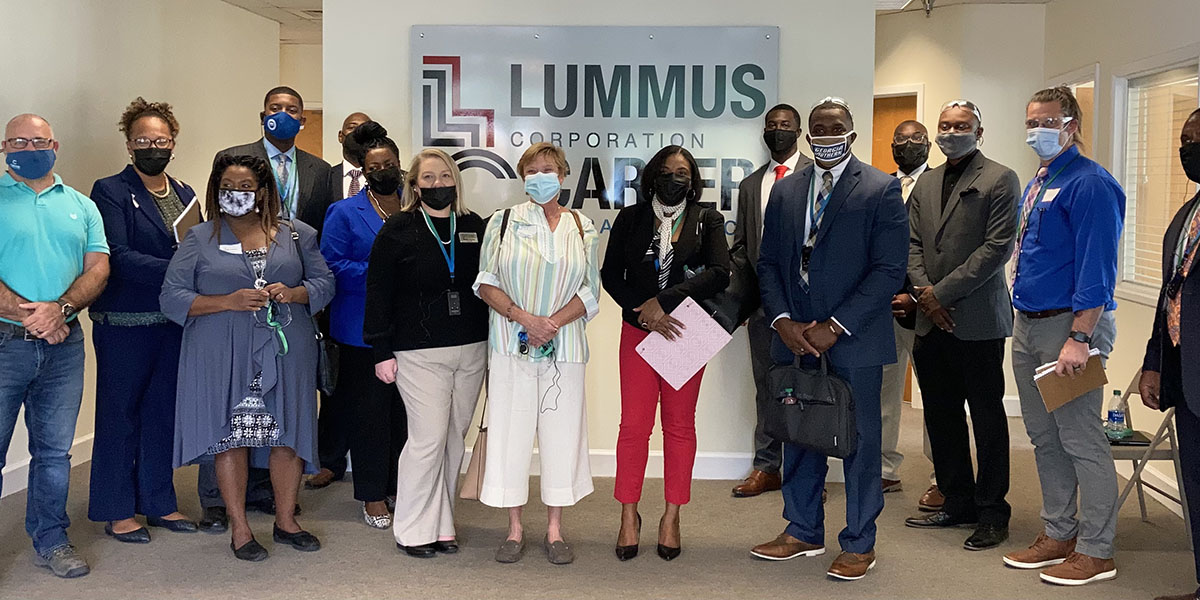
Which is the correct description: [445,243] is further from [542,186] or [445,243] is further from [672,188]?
[672,188]

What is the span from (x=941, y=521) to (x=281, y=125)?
344 cm

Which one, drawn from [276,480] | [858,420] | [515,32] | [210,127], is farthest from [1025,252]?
[210,127]

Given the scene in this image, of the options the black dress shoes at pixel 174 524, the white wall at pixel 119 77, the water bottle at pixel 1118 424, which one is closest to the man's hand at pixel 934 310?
the water bottle at pixel 1118 424

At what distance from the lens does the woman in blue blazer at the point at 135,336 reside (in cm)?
425

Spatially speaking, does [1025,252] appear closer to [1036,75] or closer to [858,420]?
[858,420]

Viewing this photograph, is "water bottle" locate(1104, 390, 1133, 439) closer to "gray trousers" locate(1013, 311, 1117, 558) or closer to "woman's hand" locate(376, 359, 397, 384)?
"gray trousers" locate(1013, 311, 1117, 558)

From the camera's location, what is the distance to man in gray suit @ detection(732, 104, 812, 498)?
5.02 m

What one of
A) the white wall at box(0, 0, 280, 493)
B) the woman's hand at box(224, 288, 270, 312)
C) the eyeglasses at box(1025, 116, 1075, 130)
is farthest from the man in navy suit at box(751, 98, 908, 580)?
the white wall at box(0, 0, 280, 493)

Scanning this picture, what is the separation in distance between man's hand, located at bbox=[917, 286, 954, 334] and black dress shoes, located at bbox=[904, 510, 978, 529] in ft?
2.75

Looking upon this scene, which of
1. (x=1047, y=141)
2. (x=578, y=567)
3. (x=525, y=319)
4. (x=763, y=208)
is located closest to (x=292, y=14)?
(x=763, y=208)

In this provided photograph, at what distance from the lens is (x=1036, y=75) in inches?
292

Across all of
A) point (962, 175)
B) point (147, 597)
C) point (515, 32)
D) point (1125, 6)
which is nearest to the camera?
point (147, 597)

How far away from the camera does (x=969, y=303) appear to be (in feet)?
14.4

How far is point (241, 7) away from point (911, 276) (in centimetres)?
544
